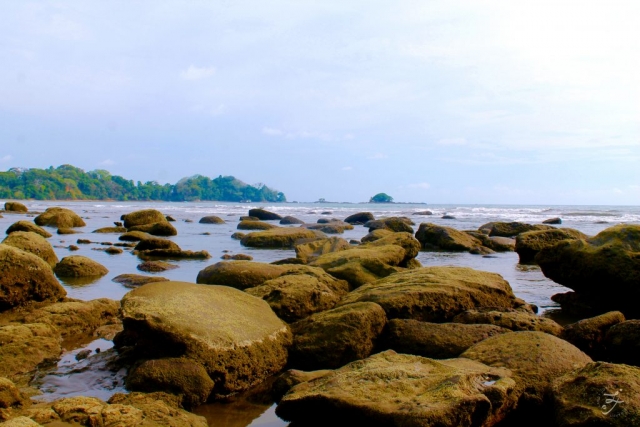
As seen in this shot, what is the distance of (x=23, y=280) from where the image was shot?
6477mm

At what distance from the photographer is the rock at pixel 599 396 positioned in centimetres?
327

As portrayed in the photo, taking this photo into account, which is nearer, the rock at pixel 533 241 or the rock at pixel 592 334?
the rock at pixel 592 334

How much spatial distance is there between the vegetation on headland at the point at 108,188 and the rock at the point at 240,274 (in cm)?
9882

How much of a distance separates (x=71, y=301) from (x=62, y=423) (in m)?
3.70

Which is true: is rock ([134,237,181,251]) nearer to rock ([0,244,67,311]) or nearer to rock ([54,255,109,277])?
rock ([54,255,109,277])

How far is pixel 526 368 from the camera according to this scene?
407 centimetres

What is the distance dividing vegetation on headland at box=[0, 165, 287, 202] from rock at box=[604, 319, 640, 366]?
103m

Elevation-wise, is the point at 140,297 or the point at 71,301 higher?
the point at 140,297

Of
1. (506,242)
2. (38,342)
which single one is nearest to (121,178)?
(506,242)

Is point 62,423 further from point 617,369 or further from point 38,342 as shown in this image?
point 617,369

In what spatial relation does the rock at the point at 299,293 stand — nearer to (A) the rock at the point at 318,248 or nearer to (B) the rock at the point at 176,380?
(B) the rock at the point at 176,380

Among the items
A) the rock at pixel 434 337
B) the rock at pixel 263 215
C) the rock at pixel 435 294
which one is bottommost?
the rock at pixel 263 215

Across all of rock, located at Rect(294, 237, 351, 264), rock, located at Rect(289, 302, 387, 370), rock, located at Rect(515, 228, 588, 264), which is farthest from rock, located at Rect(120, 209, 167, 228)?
rock, located at Rect(289, 302, 387, 370)

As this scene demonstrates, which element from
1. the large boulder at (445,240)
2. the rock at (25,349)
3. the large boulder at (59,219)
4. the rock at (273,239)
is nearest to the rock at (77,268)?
the rock at (25,349)
